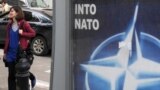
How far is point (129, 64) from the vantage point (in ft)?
7.46

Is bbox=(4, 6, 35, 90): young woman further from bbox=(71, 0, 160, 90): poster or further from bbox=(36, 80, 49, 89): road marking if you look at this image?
bbox=(71, 0, 160, 90): poster

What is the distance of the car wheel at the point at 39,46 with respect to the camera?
1231 cm

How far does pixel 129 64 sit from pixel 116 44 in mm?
127

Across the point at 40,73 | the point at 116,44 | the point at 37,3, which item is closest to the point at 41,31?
the point at 40,73

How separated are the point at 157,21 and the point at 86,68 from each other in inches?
20.6

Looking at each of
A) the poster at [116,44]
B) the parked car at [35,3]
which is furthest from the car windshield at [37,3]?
the poster at [116,44]

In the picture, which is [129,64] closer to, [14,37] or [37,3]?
[14,37]

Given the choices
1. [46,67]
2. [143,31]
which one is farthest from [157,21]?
[46,67]

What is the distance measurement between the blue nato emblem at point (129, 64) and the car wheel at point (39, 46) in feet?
32.6

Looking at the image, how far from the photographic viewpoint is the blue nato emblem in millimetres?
2201

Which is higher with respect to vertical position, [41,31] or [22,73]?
[22,73]

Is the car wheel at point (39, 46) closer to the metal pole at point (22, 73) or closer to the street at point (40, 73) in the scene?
the street at point (40, 73)

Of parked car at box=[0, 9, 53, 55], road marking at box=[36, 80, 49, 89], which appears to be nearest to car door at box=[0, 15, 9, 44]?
parked car at box=[0, 9, 53, 55]

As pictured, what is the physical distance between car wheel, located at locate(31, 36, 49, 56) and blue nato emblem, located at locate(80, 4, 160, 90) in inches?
391
